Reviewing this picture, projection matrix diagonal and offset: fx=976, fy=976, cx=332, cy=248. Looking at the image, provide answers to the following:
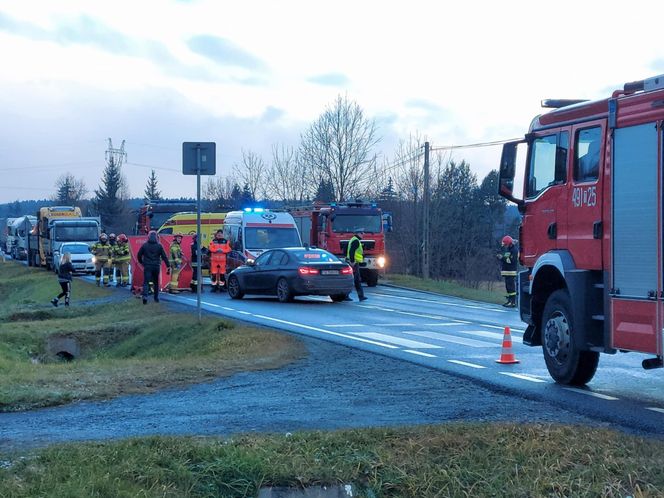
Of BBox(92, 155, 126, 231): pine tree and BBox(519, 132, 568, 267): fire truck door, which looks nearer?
BBox(519, 132, 568, 267): fire truck door

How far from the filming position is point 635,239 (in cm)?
942

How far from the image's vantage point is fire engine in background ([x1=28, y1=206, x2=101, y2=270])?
1881 inches

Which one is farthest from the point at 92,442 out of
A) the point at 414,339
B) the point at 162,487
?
the point at 414,339

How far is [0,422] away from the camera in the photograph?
839 cm

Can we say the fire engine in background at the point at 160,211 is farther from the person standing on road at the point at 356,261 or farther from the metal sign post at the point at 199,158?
the metal sign post at the point at 199,158

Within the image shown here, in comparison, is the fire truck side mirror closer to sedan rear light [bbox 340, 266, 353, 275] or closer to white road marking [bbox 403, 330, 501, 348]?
white road marking [bbox 403, 330, 501, 348]

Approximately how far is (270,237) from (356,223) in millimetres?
5463

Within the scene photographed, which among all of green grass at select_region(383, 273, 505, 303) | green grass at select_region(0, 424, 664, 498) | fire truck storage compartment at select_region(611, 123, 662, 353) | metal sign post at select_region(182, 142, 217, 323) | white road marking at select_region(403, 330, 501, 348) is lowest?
green grass at select_region(383, 273, 505, 303)

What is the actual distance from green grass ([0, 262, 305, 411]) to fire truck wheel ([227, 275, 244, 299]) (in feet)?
8.70

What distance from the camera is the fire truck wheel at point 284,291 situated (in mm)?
24344

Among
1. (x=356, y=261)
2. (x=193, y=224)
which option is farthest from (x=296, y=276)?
(x=193, y=224)

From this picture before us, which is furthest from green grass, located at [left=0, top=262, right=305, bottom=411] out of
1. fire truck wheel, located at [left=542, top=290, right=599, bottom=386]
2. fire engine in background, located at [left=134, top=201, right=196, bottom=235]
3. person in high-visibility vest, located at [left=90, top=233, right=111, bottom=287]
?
fire engine in background, located at [left=134, top=201, right=196, bottom=235]

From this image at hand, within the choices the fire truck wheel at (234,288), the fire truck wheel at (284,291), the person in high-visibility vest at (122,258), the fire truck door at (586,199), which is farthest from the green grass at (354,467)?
the person in high-visibility vest at (122,258)

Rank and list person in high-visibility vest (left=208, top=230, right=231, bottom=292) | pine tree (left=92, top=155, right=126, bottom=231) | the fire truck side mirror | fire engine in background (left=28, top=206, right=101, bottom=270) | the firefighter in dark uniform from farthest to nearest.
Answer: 1. pine tree (left=92, top=155, right=126, bottom=231)
2. fire engine in background (left=28, top=206, right=101, bottom=270)
3. person in high-visibility vest (left=208, top=230, right=231, bottom=292)
4. the firefighter in dark uniform
5. the fire truck side mirror
